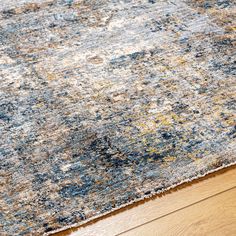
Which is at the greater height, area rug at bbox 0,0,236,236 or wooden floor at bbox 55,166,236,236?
area rug at bbox 0,0,236,236

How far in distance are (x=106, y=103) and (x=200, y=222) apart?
1.57 feet

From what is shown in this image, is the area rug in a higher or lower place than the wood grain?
higher

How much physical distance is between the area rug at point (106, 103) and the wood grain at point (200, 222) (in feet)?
0.26

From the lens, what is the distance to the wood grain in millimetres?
1085

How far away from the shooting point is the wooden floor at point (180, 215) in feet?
3.55

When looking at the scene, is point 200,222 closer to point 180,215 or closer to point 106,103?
point 180,215

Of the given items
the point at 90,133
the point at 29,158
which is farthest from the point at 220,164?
the point at 29,158

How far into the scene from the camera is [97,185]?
1160 millimetres

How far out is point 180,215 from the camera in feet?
3.67

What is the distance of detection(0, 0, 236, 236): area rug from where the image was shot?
115 centimetres

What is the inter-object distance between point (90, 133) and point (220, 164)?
1.21 feet

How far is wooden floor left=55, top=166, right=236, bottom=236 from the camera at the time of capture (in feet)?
3.55

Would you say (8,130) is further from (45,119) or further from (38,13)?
(38,13)

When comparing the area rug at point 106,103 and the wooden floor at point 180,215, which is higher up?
the area rug at point 106,103
